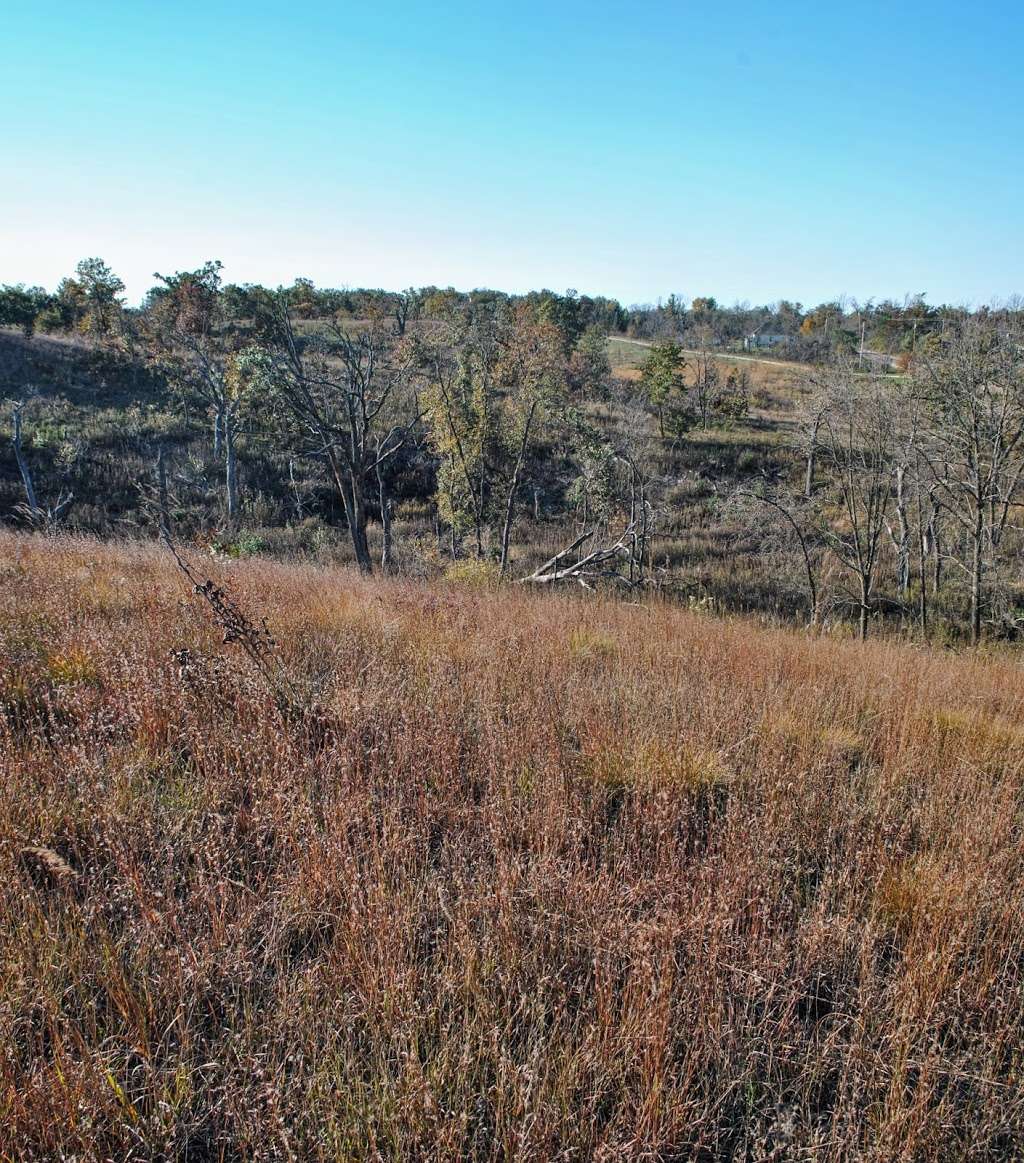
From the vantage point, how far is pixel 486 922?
2.07m

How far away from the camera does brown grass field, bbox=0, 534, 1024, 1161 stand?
1.59m

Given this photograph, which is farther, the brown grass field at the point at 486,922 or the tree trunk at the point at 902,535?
the tree trunk at the point at 902,535

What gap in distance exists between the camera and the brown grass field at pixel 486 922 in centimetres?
159

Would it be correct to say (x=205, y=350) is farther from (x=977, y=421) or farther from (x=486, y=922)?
(x=486, y=922)

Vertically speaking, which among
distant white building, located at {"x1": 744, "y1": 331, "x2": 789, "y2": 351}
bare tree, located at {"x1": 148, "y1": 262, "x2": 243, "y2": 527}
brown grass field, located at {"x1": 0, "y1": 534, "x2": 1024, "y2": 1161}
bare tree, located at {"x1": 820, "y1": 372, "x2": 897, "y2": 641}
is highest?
distant white building, located at {"x1": 744, "y1": 331, "x2": 789, "y2": 351}

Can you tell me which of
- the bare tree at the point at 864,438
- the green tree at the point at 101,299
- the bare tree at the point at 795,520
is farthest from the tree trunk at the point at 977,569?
the green tree at the point at 101,299

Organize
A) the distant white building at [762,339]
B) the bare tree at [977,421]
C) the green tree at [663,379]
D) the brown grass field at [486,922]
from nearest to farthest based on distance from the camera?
1. the brown grass field at [486,922]
2. the bare tree at [977,421]
3. the green tree at [663,379]
4. the distant white building at [762,339]

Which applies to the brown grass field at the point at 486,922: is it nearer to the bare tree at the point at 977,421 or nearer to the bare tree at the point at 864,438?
the bare tree at the point at 864,438

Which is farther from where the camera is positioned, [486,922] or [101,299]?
[101,299]

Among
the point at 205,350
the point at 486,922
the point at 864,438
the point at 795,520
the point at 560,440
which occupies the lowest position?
the point at 486,922

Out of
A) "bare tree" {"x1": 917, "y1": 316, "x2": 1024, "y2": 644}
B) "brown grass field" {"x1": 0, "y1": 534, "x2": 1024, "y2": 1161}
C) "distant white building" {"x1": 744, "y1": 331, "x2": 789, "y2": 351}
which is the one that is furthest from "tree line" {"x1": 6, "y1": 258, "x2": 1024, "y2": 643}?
"distant white building" {"x1": 744, "y1": 331, "x2": 789, "y2": 351}

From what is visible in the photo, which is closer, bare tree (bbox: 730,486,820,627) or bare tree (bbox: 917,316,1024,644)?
bare tree (bbox: 917,316,1024,644)

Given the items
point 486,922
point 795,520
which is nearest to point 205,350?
point 795,520

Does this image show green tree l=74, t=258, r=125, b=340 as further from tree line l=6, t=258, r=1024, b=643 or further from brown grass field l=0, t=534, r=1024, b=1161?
brown grass field l=0, t=534, r=1024, b=1161
